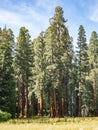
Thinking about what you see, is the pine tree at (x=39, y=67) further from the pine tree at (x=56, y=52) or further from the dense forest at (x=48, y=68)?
the pine tree at (x=56, y=52)

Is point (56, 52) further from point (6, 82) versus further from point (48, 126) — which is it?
point (48, 126)

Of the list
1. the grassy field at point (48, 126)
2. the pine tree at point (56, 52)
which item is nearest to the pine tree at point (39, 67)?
the pine tree at point (56, 52)

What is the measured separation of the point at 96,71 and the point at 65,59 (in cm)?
633

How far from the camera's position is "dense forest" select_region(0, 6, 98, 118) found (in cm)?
4779

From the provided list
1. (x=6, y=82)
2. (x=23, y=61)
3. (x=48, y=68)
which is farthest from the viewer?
(x=23, y=61)

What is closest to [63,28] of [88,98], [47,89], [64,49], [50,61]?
[64,49]

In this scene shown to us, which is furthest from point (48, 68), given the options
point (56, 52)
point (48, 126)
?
point (48, 126)

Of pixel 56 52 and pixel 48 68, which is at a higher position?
pixel 56 52

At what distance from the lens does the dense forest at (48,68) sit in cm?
4779

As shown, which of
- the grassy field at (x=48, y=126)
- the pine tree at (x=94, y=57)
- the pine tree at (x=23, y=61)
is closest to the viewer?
the grassy field at (x=48, y=126)

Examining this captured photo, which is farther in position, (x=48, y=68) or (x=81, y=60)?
(x=81, y=60)

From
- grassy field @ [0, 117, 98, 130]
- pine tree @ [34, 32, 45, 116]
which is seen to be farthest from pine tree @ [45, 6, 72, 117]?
grassy field @ [0, 117, 98, 130]

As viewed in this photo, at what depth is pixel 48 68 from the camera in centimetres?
5144

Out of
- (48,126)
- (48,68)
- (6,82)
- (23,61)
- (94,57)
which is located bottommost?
(48,126)
